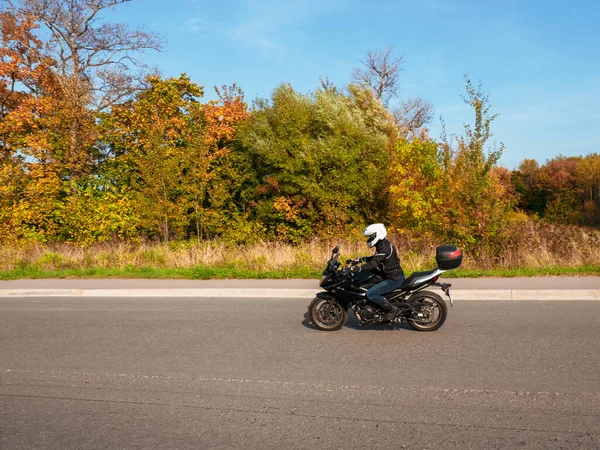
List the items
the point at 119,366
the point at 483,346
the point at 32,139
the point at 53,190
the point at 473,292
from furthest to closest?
the point at 32,139
the point at 53,190
the point at 473,292
the point at 483,346
the point at 119,366

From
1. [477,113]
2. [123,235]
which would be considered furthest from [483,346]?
[123,235]

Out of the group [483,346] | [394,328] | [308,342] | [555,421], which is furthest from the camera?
[394,328]

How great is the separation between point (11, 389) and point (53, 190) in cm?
2186

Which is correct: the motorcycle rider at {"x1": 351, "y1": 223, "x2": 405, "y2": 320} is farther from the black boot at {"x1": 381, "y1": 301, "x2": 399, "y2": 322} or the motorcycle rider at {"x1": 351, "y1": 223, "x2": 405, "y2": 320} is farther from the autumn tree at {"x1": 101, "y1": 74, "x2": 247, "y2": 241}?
the autumn tree at {"x1": 101, "y1": 74, "x2": 247, "y2": 241}

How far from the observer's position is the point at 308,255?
14.6 m

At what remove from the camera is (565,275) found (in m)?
12.0

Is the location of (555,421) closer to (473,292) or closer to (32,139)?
(473,292)

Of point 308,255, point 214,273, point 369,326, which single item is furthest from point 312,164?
point 369,326

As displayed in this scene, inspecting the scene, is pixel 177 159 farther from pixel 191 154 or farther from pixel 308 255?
pixel 308 255

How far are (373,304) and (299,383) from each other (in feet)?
8.14

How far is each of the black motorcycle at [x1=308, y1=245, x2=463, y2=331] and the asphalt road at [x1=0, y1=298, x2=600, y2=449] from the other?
207mm

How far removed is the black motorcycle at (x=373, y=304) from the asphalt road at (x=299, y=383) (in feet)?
0.68

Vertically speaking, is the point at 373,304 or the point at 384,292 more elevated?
the point at 384,292

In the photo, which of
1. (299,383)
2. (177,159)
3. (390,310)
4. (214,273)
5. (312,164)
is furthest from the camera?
(312,164)
